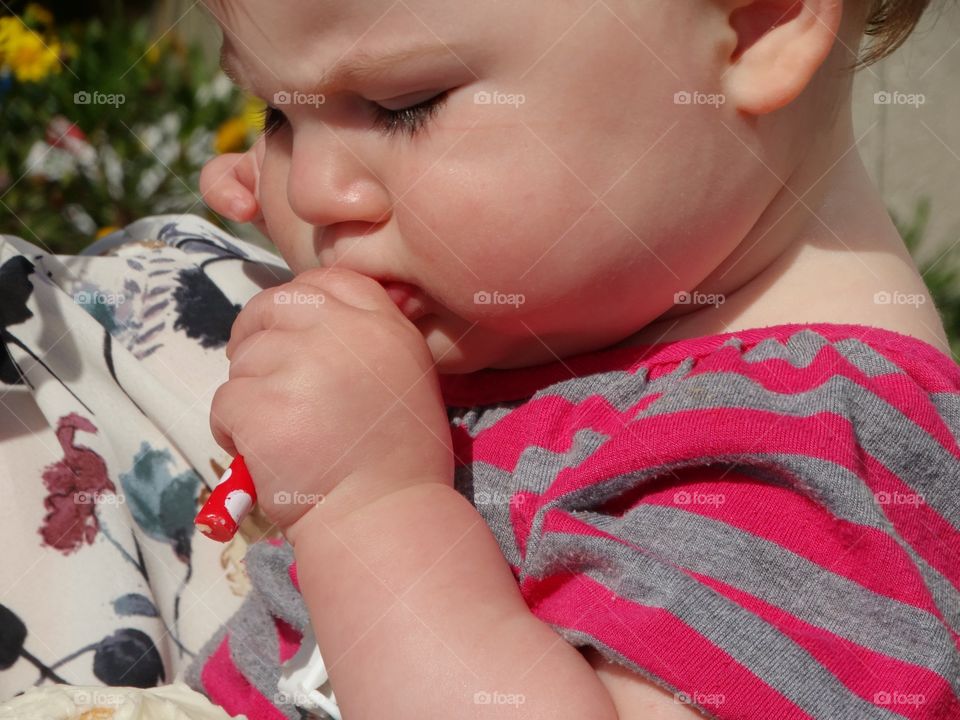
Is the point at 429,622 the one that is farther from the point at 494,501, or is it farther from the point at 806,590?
the point at 806,590

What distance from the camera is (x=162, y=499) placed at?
1526mm

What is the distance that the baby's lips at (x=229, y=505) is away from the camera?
1178mm

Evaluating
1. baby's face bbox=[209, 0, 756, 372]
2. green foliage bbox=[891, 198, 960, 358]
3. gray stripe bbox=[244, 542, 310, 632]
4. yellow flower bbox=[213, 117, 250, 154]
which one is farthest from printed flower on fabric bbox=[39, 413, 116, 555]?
yellow flower bbox=[213, 117, 250, 154]

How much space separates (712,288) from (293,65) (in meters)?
0.56

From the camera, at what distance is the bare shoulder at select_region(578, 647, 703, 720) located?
1008 millimetres

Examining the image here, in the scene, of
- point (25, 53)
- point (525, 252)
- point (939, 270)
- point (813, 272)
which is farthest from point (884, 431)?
point (25, 53)

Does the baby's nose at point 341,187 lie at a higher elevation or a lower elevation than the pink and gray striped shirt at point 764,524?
higher

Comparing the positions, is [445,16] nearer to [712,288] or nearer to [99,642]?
[712,288]

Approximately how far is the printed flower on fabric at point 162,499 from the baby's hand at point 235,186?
1.34 ft

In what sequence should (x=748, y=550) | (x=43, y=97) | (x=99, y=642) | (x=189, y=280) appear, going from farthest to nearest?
1. (x=43, y=97)
2. (x=189, y=280)
3. (x=99, y=642)
4. (x=748, y=550)

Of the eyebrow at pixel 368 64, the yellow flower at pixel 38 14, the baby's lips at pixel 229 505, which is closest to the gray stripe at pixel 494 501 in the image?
the baby's lips at pixel 229 505

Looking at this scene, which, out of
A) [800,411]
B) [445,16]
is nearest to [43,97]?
[445,16]

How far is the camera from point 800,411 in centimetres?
107

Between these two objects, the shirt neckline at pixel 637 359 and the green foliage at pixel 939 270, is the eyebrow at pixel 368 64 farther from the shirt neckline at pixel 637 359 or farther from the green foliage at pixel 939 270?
the green foliage at pixel 939 270
